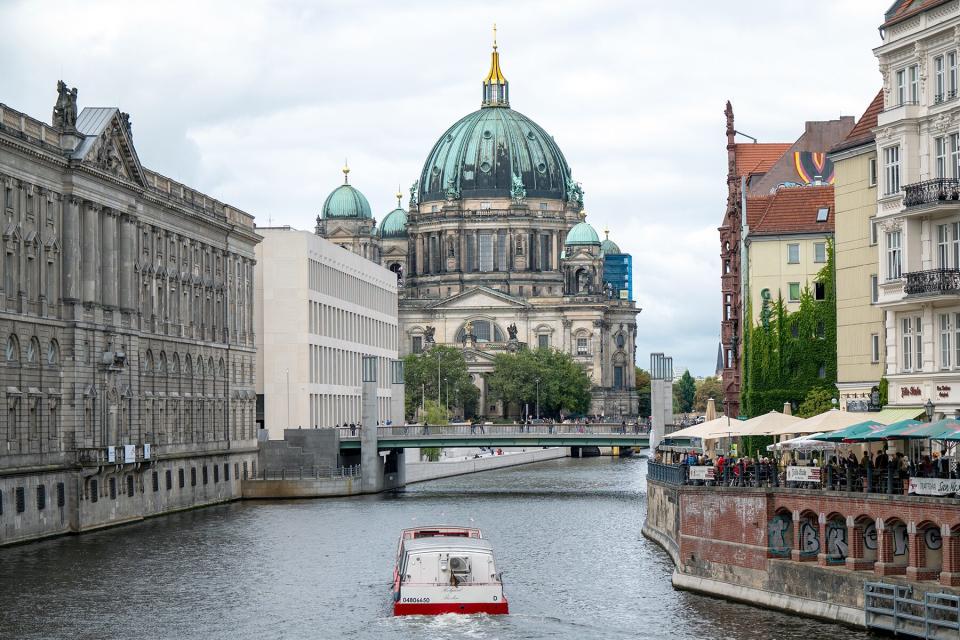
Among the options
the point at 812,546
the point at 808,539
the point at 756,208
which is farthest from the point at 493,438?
the point at 812,546

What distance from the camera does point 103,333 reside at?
91.8 m

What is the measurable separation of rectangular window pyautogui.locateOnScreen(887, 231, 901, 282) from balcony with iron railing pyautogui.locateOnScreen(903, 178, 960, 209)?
8.05ft

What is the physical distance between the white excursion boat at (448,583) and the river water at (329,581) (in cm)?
68

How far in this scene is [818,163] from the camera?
110 metres

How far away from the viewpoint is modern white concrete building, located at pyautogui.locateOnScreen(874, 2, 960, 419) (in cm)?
5959

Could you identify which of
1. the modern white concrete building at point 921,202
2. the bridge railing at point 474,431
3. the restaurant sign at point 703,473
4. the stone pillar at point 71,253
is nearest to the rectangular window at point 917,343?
the modern white concrete building at point 921,202

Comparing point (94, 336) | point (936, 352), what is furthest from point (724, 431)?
point (94, 336)

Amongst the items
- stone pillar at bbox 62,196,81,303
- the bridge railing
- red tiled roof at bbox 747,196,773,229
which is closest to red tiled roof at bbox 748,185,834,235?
red tiled roof at bbox 747,196,773,229

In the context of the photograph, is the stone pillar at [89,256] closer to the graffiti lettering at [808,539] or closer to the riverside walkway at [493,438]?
the riverside walkway at [493,438]

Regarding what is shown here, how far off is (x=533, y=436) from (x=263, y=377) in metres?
25.4

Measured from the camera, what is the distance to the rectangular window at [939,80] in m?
60.1

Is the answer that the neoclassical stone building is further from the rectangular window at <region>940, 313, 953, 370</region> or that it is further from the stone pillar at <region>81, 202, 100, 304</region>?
the rectangular window at <region>940, 313, 953, 370</region>

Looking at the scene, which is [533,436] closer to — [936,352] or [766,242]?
[766,242]

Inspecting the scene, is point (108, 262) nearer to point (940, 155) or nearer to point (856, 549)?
point (940, 155)
